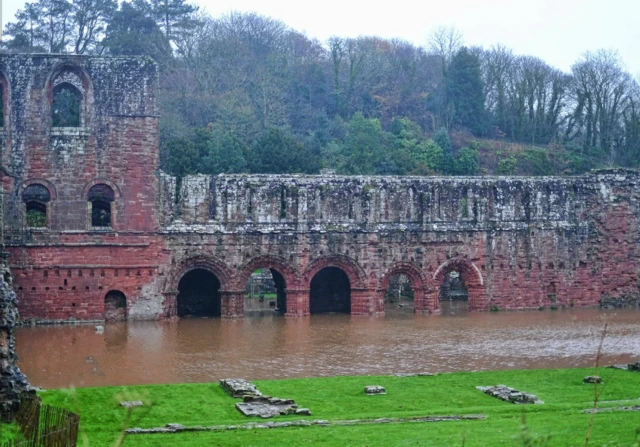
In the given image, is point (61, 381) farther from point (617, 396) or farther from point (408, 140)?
point (408, 140)

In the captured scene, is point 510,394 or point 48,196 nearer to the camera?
point 510,394

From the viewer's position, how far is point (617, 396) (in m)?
19.6

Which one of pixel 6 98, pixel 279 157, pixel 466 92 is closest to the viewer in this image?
pixel 6 98

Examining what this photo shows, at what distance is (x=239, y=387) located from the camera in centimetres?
1998

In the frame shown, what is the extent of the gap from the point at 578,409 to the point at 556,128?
163ft

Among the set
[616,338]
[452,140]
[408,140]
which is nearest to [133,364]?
[616,338]

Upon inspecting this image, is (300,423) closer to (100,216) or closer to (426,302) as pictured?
(426,302)

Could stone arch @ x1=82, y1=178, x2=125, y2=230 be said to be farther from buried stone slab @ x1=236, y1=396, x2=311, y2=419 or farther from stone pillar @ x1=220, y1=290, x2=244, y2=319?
buried stone slab @ x1=236, y1=396, x2=311, y2=419

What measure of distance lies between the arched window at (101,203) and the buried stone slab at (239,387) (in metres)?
14.7

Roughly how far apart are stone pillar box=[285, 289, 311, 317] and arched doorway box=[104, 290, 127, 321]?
551 cm

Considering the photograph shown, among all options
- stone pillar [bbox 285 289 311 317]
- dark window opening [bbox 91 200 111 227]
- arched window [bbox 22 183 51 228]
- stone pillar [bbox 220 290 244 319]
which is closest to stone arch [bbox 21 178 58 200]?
arched window [bbox 22 183 51 228]

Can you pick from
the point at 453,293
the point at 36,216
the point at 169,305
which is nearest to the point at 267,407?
the point at 169,305

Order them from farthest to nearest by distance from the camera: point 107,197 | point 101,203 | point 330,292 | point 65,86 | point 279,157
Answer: point 279,157 → point 330,292 → point 101,203 → point 107,197 → point 65,86

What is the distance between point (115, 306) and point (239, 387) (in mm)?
15092
